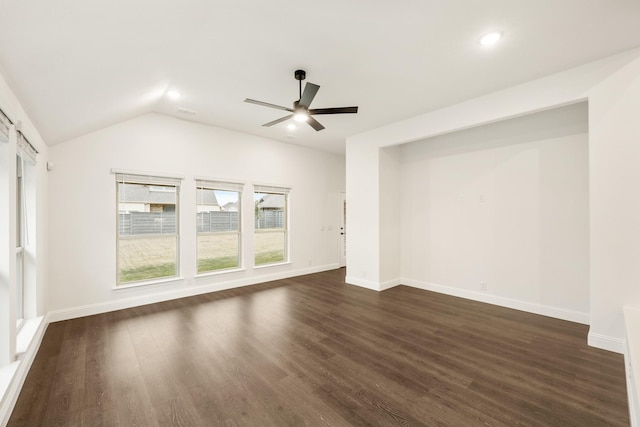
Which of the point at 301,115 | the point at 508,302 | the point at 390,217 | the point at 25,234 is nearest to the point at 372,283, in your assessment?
the point at 390,217

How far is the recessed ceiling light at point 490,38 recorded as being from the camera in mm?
2490

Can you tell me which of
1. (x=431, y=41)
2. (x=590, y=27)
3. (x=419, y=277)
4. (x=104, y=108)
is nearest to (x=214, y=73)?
(x=104, y=108)

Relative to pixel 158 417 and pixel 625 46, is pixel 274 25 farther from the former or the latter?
pixel 625 46

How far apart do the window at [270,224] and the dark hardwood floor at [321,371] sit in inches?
85.2

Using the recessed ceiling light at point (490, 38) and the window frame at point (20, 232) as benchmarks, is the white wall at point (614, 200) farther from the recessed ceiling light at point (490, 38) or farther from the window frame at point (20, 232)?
the window frame at point (20, 232)

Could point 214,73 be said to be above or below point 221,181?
above

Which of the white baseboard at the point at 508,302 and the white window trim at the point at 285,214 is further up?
the white window trim at the point at 285,214

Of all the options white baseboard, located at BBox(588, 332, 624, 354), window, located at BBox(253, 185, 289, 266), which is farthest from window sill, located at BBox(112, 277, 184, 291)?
white baseboard, located at BBox(588, 332, 624, 354)

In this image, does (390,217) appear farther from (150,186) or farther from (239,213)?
(150,186)

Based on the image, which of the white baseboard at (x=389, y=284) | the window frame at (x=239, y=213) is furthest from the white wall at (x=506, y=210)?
the window frame at (x=239, y=213)

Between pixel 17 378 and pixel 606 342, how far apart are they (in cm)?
553

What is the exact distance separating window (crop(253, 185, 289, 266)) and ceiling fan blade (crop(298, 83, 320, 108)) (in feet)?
10.0

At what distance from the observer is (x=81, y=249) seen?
13.0 ft

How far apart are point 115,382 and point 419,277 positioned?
4793mm
